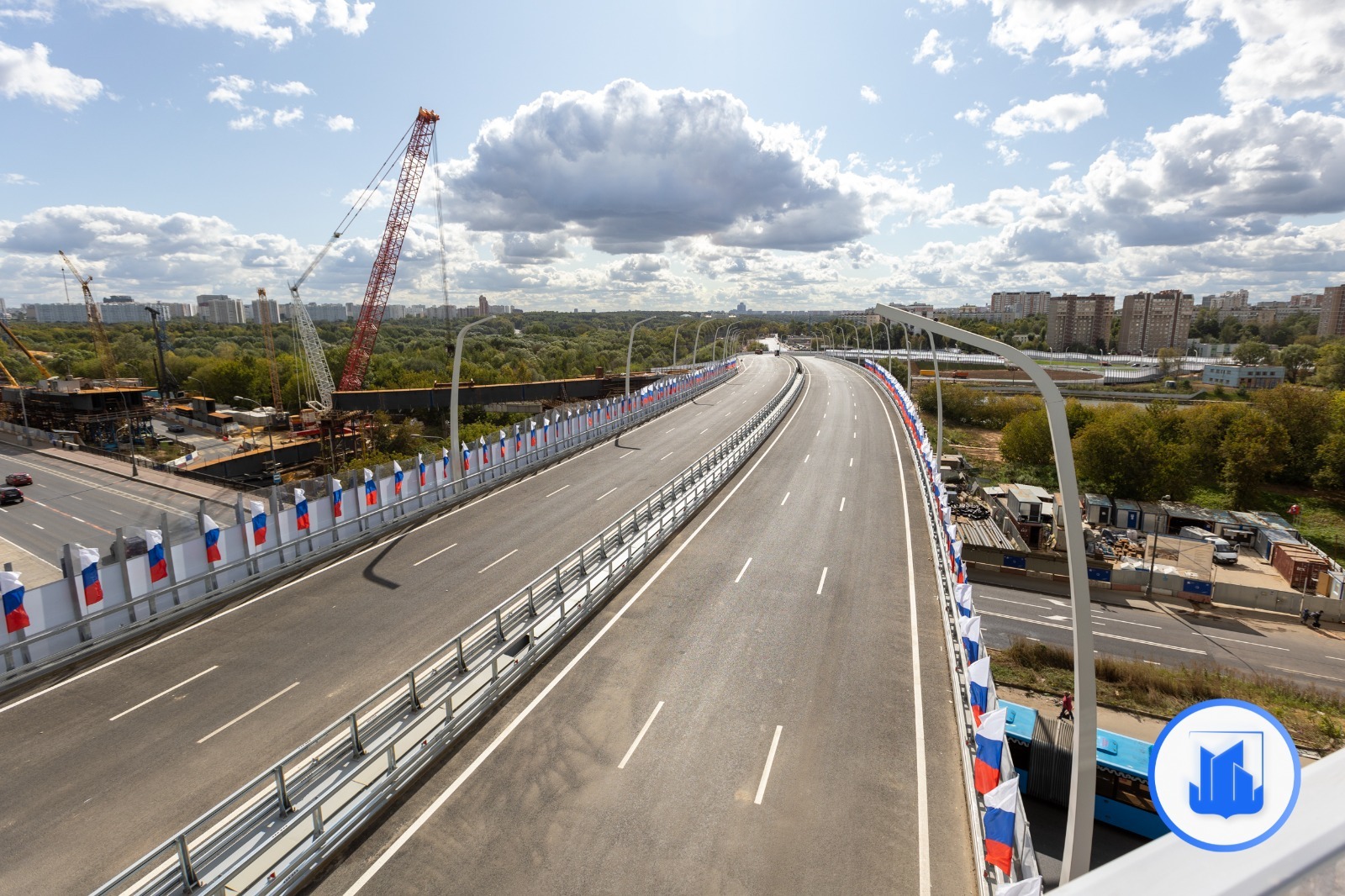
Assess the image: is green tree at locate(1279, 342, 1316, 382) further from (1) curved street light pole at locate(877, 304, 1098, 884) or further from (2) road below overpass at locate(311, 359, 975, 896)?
(1) curved street light pole at locate(877, 304, 1098, 884)

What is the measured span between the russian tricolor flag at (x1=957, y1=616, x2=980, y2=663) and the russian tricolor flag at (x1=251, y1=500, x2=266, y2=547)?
1963 centimetres

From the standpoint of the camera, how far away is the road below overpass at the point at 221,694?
11344 mm

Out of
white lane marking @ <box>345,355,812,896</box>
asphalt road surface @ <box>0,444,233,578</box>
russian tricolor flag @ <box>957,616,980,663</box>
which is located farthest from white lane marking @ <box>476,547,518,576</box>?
asphalt road surface @ <box>0,444,233,578</box>

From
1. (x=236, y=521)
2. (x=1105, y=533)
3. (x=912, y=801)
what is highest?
(x=236, y=521)

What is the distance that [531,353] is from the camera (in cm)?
16025

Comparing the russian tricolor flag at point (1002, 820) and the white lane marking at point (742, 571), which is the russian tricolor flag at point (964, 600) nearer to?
the russian tricolor flag at point (1002, 820)

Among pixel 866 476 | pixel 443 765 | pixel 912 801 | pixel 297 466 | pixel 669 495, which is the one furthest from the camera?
pixel 297 466

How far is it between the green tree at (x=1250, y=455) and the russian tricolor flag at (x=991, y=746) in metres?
71.5

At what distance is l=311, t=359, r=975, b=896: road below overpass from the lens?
10.3 metres

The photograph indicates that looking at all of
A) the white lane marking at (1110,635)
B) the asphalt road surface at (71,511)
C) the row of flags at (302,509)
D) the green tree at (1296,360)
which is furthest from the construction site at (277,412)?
the green tree at (1296,360)

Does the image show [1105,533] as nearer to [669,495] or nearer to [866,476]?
[866,476]

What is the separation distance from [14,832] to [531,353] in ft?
503

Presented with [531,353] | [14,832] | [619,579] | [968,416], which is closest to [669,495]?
[619,579]

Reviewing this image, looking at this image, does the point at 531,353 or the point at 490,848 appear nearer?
the point at 490,848
